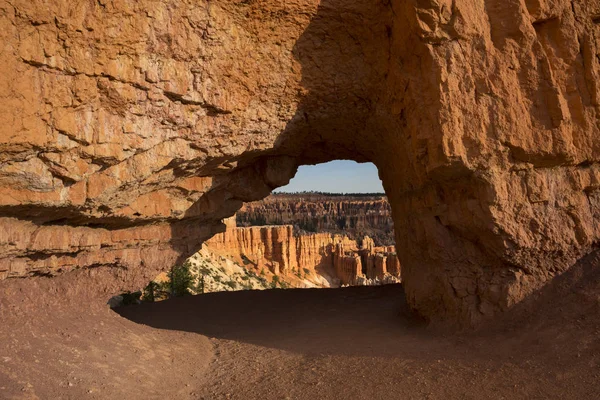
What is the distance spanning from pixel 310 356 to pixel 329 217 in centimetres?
6768

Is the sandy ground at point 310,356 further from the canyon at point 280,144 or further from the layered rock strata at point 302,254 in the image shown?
the layered rock strata at point 302,254

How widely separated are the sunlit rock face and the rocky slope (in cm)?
5848

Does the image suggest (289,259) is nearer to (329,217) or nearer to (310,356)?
(329,217)

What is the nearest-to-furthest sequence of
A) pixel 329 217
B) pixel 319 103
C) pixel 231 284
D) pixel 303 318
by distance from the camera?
pixel 319 103 → pixel 303 318 → pixel 231 284 → pixel 329 217

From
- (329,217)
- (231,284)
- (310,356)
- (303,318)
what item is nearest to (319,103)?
(310,356)

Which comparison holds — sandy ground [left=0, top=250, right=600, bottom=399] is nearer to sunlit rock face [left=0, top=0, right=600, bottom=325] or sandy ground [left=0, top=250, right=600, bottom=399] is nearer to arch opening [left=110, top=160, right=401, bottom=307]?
sunlit rock face [left=0, top=0, right=600, bottom=325]

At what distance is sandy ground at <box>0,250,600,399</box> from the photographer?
19.0 ft

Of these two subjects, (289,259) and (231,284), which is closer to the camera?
(231,284)

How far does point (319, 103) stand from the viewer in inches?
374

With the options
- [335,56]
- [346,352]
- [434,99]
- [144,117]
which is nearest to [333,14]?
A: [335,56]

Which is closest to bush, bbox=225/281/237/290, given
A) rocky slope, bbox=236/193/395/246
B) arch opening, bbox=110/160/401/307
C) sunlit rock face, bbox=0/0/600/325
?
arch opening, bbox=110/160/401/307

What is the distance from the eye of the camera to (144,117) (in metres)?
7.44

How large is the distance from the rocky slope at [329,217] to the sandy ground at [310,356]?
58.6 meters

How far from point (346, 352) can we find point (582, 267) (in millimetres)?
4282
